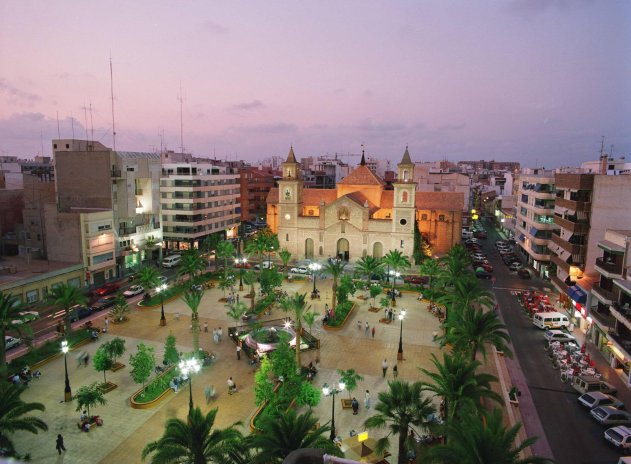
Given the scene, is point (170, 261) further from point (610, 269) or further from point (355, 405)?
point (610, 269)

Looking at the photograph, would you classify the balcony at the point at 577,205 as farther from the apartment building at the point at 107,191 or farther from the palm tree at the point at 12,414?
the apartment building at the point at 107,191

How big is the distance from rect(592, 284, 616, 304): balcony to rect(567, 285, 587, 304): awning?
3171 mm

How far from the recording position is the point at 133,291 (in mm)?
51250

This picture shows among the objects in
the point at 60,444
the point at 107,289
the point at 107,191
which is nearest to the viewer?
the point at 60,444

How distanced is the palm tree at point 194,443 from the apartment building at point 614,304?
28.0 meters

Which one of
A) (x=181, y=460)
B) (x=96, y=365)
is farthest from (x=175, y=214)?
(x=181, y=460)

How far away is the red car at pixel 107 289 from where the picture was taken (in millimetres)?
50884

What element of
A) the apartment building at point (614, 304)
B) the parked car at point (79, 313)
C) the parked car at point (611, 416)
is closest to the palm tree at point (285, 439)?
the parked car at point (611, 416)

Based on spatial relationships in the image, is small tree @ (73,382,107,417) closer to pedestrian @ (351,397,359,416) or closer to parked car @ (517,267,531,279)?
pedestrian @ (351,397,359,416)

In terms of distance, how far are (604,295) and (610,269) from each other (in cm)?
216

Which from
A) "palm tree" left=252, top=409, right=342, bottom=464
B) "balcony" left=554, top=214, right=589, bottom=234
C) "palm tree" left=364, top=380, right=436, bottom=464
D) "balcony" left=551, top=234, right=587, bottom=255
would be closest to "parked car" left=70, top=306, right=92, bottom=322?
"palm tree" left=252, top=409, right=342, bottom=464

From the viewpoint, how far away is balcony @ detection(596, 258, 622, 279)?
34694 millimetres

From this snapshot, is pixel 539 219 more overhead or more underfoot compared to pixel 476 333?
more overhead

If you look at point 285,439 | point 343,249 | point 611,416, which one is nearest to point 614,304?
point 611,416
